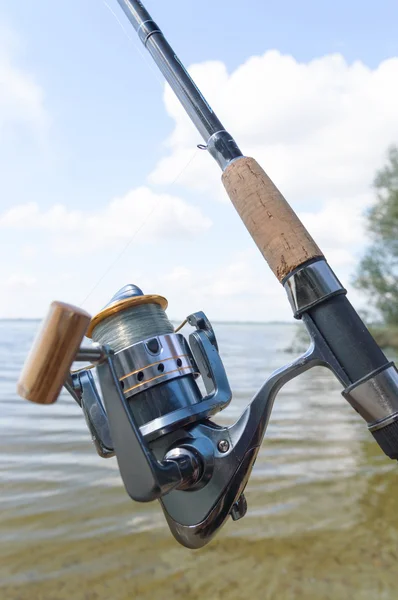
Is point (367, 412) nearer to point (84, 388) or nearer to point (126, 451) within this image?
point (126, 451)

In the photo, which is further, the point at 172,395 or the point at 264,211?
the point at 264,211

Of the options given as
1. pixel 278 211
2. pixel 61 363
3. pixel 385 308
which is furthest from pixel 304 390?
pixel 385 308

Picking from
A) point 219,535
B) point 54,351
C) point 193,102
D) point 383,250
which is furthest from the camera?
point 383,250

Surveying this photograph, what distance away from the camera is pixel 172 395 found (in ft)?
3.69

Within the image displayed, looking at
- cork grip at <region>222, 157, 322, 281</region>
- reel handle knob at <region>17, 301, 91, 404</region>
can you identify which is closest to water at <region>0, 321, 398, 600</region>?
cork grip at <region>222, 157, 322, 281</region>

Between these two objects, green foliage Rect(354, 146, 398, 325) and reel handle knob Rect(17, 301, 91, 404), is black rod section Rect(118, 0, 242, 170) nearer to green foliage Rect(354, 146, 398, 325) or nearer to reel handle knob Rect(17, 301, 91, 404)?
reel handle knob Rect(17, 301, 91, 404)

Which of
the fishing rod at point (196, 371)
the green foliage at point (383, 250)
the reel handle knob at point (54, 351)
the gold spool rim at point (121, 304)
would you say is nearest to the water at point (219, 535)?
the fishing rod at point (196, 371)

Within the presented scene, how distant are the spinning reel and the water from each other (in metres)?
1.07

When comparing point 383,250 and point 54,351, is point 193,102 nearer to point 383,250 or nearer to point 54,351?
point 54,351

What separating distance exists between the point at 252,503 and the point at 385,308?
10.8 m

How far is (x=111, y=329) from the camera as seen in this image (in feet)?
3.83

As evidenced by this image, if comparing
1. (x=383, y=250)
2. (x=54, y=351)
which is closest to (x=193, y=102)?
(x=54, y=351)

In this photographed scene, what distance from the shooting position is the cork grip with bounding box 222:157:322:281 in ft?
3.79

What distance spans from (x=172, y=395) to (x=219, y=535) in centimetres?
147
